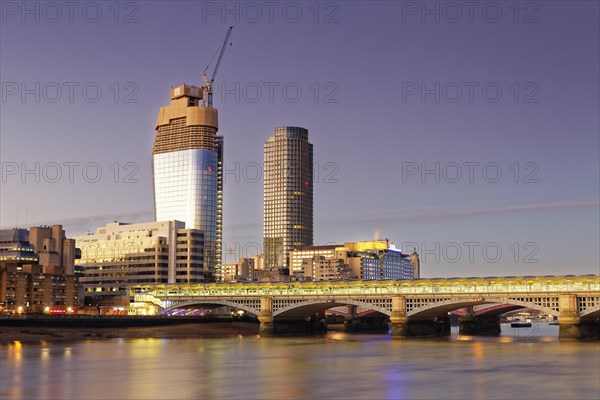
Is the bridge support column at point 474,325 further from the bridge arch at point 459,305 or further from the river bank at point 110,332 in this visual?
the river bank at point 110,332

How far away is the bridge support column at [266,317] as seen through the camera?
6763 inches

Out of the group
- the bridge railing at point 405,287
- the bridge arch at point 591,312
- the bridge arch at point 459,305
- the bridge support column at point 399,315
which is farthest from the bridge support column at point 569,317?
the bridge support column at point 399,315

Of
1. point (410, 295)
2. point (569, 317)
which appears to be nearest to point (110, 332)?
point (410, 295)

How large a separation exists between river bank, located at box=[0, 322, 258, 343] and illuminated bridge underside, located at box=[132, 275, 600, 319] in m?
7.78

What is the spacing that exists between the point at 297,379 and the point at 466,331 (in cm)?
11962

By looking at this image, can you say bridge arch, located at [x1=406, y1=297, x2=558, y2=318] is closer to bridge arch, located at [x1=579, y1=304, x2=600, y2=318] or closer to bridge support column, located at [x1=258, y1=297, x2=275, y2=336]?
bridge arch, located at [x1=579, y1=304, x2=600, y2=318]

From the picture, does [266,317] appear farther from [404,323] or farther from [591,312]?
[591,312]

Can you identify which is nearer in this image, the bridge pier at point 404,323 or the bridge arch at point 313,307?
the bridge pier at point 404,323

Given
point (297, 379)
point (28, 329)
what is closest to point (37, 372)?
point (297, 379)

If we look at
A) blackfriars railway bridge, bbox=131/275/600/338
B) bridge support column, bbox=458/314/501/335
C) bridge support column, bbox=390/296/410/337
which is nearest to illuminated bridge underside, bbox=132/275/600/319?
blackfriars railway bridge, bbox=131/275/600/338

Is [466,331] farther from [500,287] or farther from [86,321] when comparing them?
[86,321]

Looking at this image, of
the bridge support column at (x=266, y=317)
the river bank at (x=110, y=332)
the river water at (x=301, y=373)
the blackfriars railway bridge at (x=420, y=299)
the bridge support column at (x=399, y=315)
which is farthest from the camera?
the bridge support column at (x=266, y=317)

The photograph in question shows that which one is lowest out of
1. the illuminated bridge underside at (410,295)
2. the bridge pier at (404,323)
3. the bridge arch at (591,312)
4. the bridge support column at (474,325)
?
the bridge support column at (474,325)

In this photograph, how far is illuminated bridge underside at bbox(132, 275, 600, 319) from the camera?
142 metres
